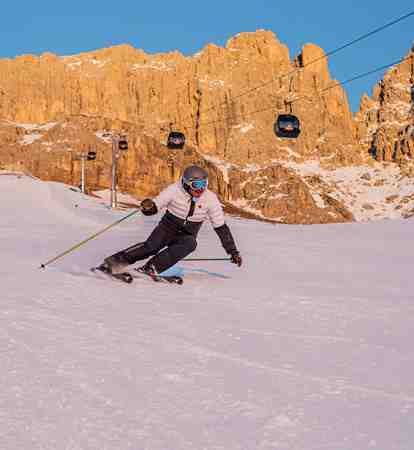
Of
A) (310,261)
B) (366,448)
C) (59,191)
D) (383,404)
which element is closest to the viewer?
(366,448)

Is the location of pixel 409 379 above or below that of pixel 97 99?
below

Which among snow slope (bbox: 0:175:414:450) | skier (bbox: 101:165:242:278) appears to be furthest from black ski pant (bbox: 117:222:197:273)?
snow slope (bbox: 0:175:414:450)

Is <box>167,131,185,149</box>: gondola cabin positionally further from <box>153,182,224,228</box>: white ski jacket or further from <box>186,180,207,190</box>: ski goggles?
<box>186,180,207,190</box>: ski goggles

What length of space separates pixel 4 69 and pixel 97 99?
31.7 m

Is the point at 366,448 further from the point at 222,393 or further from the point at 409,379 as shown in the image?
the point at 409,379

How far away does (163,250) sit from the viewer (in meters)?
7.52

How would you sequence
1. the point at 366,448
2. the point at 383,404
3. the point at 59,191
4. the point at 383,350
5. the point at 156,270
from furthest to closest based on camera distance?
the point at 59,191
the point at 156,270
the point at 383,350
the point at 383,404
the point at 366,448

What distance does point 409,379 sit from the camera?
11.4 ft

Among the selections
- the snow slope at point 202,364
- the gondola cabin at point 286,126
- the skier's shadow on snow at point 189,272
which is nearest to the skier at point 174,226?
the snow slope at point 202,364

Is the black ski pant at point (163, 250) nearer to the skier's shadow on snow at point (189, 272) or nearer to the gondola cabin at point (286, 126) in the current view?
the skier's shadow on snow at point (189, 272)

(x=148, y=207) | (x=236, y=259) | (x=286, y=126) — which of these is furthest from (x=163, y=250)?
(x=286, y=126)

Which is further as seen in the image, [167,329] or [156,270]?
[156,270]

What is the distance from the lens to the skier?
24.1 feet

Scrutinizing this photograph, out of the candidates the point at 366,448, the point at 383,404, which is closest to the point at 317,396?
the point at 383,404
